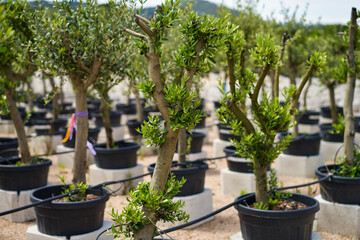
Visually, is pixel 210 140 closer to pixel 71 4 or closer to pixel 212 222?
pixel 212 222

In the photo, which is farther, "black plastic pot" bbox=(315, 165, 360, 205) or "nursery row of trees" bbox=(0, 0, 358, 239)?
"black plastic pot" bbox=(315, 165, 360, 205)

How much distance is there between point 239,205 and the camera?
441 centimetres

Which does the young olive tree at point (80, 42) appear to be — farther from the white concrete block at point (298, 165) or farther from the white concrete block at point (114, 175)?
the white concrete block at point (298, 165)

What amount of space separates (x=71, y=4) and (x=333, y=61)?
8.73 metres

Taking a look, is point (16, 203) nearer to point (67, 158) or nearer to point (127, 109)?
point (67, 158)

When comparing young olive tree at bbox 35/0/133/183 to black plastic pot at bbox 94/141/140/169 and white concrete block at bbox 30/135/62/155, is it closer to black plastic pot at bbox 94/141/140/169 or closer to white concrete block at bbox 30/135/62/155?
black plastic pot at bbox 94/141/140/169

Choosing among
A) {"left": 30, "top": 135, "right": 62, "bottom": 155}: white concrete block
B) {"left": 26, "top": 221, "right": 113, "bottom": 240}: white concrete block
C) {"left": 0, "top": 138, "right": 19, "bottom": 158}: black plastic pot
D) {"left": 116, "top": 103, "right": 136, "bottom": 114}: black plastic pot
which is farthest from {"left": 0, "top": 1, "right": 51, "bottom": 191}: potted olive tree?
{"left": 116, "top": 103, "right": 136, "bottom": 114}: black plastic pot

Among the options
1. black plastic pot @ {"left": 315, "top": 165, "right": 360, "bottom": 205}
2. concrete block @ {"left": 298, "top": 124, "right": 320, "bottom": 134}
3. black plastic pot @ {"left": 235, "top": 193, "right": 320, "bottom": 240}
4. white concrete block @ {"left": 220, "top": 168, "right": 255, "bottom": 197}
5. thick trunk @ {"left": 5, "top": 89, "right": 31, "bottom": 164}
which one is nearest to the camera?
black plastic pot @ {"left": 235, "top": 193, "right": 320, "bottom": 240}

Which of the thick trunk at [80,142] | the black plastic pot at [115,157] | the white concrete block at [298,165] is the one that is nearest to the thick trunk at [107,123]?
the black plastic pot at [115,157]

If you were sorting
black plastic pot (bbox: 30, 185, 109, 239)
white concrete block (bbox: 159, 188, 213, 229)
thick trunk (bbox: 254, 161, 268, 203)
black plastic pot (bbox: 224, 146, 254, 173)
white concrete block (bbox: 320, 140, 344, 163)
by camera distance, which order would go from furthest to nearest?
1. white concrete block (bbox: 320, 140, 344, 163)
2. black plastic pot (bbox: 224, 146, 254, 173)
3. white concrete block (bbox: 159, 188, 213, 229)
4. black plastic pot (bbox: 30, 185, 109, 239)
5. thick trunk (bbox: 254, 161, 268, 203)

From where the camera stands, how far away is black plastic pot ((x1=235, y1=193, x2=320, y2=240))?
4.18 metres

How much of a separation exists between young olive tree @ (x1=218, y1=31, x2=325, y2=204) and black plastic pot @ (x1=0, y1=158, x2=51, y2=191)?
3.28m

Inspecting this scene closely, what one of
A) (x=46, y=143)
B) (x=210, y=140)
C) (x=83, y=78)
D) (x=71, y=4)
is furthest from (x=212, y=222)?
(x=210, y=140)

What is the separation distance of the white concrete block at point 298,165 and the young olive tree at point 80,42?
479cm
